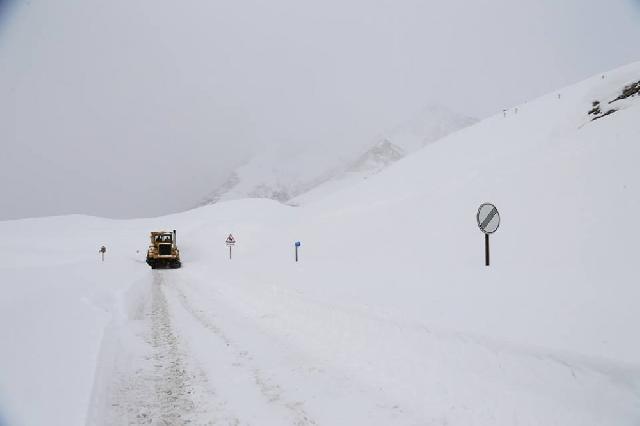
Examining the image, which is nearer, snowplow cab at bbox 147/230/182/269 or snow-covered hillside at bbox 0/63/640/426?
snow-covered hillside at bbox 0/63/640/426

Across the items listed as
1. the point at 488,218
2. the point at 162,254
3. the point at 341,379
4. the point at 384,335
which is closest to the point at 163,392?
the point at 341,379

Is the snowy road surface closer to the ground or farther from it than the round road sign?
closer to the ground

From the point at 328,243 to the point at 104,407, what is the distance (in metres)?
23.9

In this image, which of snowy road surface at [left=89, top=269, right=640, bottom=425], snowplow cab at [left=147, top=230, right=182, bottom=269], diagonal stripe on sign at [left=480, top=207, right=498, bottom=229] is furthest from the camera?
snowplow cab at [left=147, top=230, right=182, bottom=269]

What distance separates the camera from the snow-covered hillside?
4.30m

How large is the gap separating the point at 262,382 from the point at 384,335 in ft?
8.56

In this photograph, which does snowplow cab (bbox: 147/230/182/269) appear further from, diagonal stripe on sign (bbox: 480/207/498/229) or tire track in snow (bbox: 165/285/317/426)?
diagonal stripe on sign (bbox: 480/207/498/229)

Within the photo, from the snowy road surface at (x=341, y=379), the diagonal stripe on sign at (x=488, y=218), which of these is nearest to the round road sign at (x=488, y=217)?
the diagonal stripe on sign at (x=488, y=218)

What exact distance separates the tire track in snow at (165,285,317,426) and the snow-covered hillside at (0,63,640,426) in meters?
0.03

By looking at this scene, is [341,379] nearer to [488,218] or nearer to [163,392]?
[163,392]

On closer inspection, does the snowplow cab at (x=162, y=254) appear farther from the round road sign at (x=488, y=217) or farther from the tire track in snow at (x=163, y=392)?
the round road sign at (x=488, y=217)

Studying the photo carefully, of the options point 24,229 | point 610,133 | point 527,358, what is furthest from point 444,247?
point 24,229

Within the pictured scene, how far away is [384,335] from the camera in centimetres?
702

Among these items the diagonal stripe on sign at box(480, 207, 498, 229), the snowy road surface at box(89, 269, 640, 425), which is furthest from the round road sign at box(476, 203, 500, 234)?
the snowy road surface at box(89, 269, 640, 425)
